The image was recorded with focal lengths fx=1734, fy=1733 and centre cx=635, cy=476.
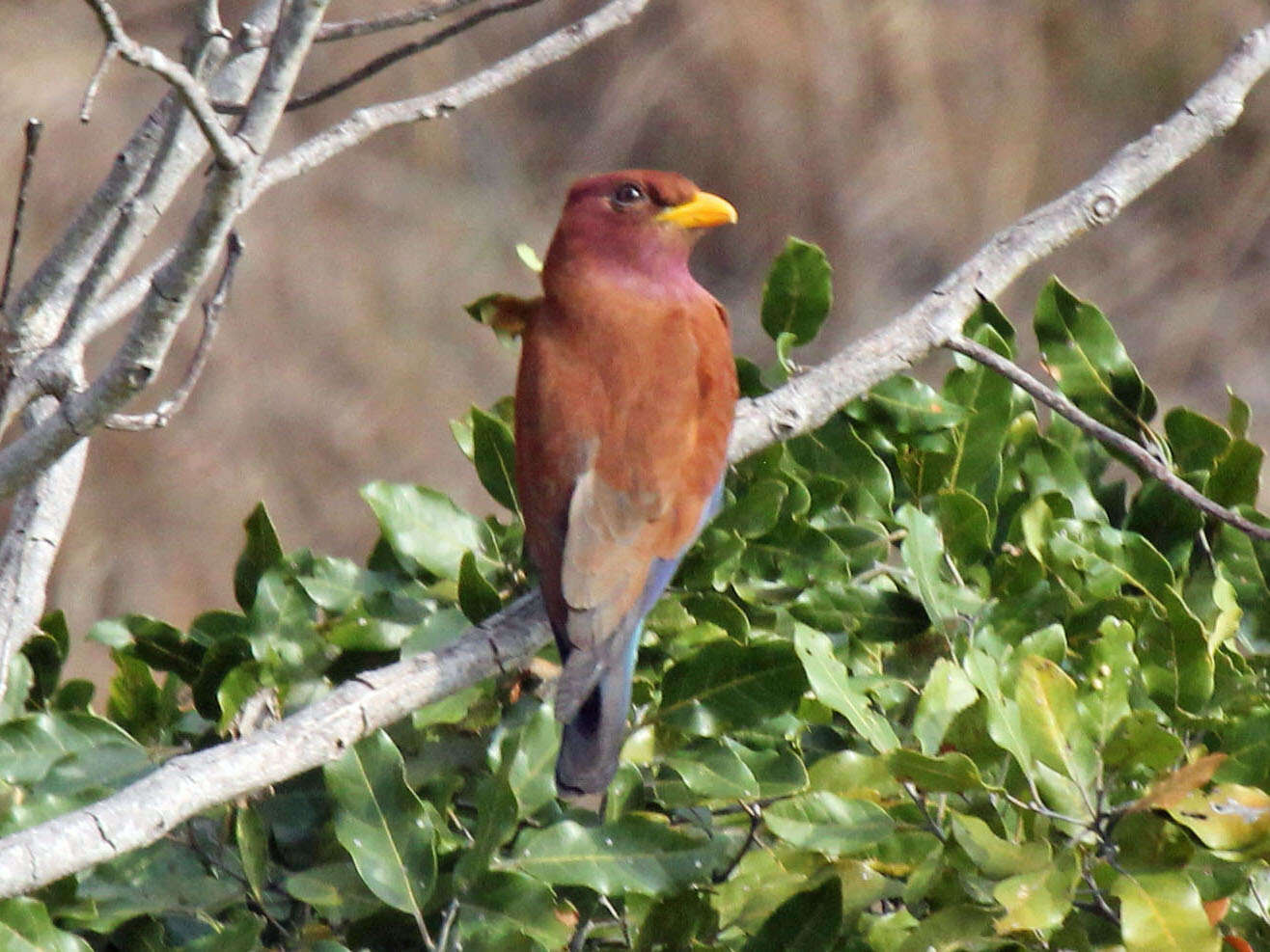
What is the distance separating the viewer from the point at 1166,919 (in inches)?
57.6

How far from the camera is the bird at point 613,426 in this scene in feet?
6.34

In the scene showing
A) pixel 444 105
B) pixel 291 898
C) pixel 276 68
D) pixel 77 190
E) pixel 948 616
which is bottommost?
pixel 77 190

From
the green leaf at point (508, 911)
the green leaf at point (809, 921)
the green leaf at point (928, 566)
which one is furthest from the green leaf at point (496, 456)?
the green leaf at point (809, 921)

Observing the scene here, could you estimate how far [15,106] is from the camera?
16.1ft

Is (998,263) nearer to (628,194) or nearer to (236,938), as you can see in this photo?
(628,194)

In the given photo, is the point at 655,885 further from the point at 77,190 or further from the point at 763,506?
the point at 77,190

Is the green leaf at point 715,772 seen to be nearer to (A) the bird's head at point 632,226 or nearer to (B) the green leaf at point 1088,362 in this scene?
(B) the green leaf at point 1088,362

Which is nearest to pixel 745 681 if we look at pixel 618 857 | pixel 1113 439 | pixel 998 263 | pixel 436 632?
pixel 618 857

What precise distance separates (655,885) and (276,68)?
32.9 inches

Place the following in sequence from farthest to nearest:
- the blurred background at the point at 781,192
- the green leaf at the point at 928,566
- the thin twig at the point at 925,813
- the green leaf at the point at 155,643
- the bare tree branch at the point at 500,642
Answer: the blurred background at the point at 781,192, the green leaf at the point at 155,643, the green leaf at the point at 928,566, the thin twig at the point at 925,813, the bare tree branch at the point at 500,642

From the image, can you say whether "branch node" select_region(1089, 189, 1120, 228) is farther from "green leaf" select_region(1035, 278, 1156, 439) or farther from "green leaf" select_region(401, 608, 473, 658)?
"green leaf" select_region(401, 608, 473, 658)

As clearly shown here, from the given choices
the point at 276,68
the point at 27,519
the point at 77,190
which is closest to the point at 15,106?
the point at 77,190

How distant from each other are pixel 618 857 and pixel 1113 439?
2.51ft

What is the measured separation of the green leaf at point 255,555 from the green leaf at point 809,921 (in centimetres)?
72
